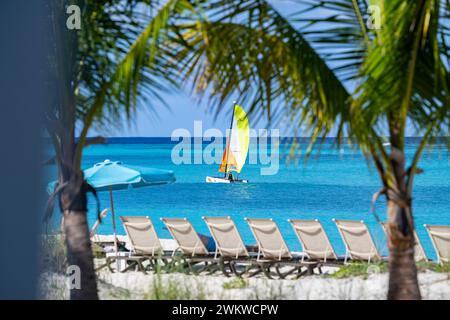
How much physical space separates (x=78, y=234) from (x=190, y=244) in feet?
16.2

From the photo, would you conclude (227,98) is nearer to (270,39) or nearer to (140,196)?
(270,39)

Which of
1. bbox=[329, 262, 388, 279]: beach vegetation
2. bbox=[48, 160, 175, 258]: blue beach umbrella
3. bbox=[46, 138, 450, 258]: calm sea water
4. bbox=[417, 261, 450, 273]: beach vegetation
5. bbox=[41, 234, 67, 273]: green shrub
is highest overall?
bbox=[48, 160, 175, 258]: blue beach umbrella

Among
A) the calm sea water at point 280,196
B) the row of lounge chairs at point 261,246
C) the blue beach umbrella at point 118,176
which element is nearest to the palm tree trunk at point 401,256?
the row of lounge chairs at point 261,246

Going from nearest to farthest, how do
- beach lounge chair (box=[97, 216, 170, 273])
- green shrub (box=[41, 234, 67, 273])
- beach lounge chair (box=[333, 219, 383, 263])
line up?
1. green shrub (box=[41, 234, 67, 273])
2. beach lounge chair (box=[333, 219, 383, 263])
3. beach lounge chair (box=[97, 216, 170, 273])

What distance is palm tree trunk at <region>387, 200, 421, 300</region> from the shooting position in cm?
555

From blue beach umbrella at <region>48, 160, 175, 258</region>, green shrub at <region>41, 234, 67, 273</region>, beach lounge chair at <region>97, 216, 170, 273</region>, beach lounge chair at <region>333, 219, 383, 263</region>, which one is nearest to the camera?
green shrub at <region>41, 234, 67, 273</region>

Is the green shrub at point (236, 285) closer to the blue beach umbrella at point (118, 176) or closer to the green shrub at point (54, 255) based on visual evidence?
the green shrub at point (54, 255)

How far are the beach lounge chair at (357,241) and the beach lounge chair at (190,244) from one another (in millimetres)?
1729

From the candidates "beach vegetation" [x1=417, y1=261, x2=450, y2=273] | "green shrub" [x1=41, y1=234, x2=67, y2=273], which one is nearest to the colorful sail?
"green shrub" [x1=41, y1=234, x2=67, y2=273]

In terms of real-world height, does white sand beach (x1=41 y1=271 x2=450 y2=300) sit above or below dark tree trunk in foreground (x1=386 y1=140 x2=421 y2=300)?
below

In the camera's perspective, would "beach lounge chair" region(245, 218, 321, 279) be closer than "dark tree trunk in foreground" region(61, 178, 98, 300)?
No

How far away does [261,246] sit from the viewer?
1014 centimetres

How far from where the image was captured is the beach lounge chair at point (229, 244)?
1008 cm

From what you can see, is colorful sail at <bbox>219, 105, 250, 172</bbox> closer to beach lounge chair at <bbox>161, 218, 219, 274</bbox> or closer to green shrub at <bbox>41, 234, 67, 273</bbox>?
beach lounge chair at <bbox>161, 218, 219, 274</bbox>
